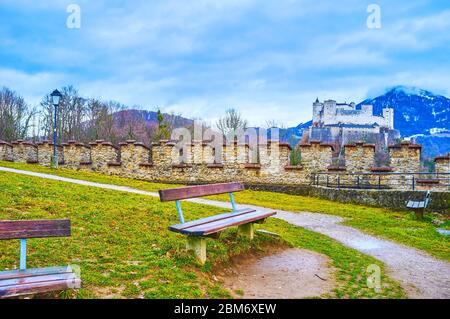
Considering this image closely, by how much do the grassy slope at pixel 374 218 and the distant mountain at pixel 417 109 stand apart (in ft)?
428

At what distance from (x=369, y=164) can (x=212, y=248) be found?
493 inches

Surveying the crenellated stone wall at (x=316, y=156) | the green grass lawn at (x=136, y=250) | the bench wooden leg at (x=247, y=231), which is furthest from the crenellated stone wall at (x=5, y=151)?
the bench wooden leg at (x=247, y=231)

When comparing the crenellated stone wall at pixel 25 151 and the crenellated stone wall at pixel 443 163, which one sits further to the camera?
the crenellated stone wall at pixel 25 151

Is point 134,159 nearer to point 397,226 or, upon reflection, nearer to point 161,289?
point 397,226

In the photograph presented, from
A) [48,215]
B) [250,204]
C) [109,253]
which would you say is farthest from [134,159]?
[109,253]

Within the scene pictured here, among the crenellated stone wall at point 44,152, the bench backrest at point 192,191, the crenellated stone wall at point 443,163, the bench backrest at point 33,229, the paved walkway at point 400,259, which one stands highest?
the crenellated stone wall at point 44,152

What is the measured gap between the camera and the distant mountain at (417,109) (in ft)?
472

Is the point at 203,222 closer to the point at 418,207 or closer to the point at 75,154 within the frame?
the point at 418,207

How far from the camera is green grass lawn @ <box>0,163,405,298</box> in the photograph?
4.91 metres

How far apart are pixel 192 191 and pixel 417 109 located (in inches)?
6815

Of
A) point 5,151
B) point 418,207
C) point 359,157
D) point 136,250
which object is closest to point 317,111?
point 5,151

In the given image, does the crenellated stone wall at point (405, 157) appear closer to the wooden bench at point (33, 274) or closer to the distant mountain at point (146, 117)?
the wooden bench at point (33, 274)

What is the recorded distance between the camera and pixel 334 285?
18.0 feet

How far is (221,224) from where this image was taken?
606cm
